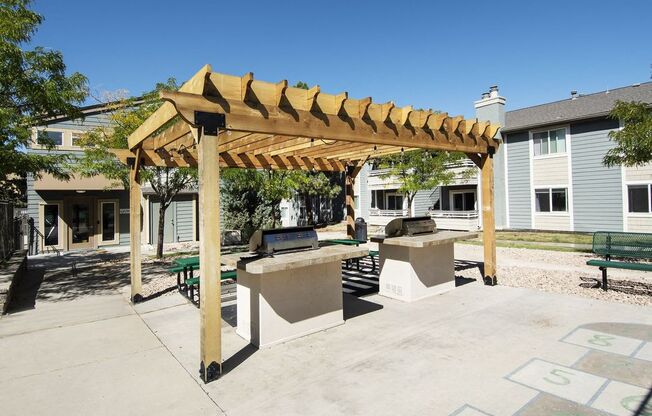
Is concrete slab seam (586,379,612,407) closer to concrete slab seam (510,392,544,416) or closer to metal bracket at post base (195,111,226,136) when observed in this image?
concrete slab seam (510,392,544,416)

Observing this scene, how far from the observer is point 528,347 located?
440cm

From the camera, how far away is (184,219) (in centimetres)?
1789

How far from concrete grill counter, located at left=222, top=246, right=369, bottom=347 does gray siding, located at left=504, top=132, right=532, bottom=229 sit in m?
18.3

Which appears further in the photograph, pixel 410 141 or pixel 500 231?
pixel 500 231

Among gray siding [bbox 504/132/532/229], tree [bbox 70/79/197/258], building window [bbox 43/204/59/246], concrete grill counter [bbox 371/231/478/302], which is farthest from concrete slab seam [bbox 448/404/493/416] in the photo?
gray siding [bbox 504/132/532/229]

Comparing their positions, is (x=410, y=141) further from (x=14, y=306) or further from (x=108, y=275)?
(x=108, y=275)

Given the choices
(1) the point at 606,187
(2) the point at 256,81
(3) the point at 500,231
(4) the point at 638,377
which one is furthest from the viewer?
(3) the point at 500,231

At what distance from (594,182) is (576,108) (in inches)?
173

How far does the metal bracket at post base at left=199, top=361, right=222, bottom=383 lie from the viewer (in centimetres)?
378

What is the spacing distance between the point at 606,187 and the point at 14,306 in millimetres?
22201

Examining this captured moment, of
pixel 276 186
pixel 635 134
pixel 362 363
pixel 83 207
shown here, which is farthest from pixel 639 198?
pixel 83 207

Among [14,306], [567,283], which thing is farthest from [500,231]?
[14,306]

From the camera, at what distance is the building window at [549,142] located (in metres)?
18.7

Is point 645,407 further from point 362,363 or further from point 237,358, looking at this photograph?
point 237,358
